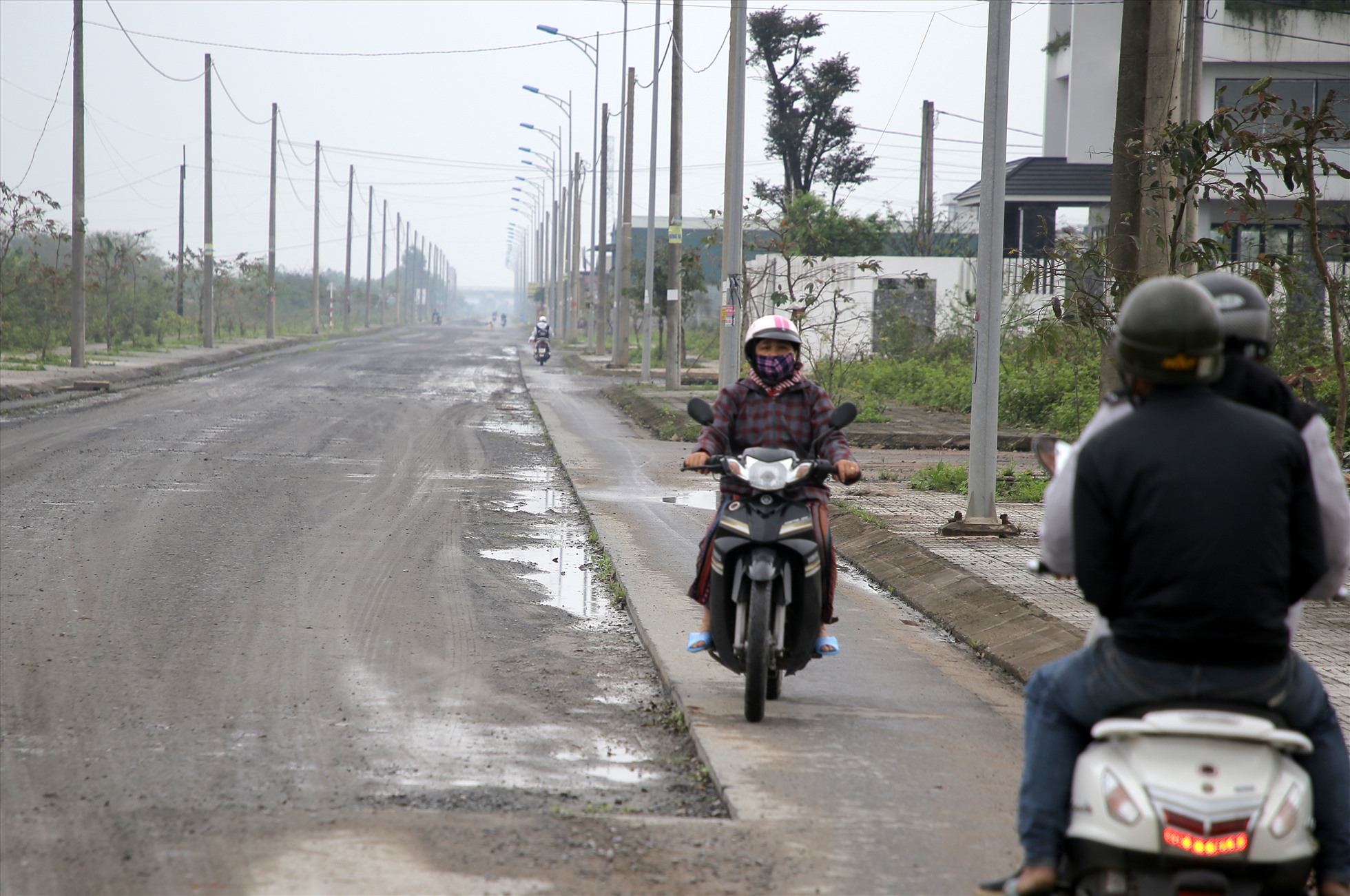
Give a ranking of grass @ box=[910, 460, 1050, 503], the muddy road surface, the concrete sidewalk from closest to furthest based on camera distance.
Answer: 1. the muddy road surface
2. the concrete sidewalk
3. grass @ box=[910, 460, 1050, 503]

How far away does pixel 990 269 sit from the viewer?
10.7 metres

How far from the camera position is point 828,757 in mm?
5422

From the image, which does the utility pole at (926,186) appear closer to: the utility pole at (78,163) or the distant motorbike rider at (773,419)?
the utility pole at (78,163)

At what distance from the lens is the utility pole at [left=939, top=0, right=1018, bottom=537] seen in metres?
10.6

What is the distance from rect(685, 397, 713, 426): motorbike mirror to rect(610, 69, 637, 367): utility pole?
34685mm

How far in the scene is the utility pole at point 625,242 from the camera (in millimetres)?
40469

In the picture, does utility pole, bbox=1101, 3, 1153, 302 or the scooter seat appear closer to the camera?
the scooter seat

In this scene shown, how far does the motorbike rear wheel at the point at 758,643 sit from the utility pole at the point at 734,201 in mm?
12304

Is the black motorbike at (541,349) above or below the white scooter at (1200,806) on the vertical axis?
above

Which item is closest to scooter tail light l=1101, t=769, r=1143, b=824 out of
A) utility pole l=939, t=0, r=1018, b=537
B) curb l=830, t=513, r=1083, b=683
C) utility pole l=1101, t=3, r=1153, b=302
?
curb l=830, t=513, r=1083, b=683

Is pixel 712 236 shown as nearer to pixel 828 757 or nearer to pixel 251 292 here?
pixel 828 757

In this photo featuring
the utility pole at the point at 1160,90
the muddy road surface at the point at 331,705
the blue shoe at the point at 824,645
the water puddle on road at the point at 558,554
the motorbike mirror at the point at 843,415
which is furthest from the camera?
the utility pole at the point at 1160,90

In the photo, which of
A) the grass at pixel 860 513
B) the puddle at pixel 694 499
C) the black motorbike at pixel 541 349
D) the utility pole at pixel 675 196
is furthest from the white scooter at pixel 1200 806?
the black motorbike at pixel 541 349

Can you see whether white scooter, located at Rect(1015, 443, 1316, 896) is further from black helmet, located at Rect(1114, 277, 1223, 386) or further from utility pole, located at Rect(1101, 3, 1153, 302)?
utility pole, located at Rect(1101, 3, 1153, 302)
